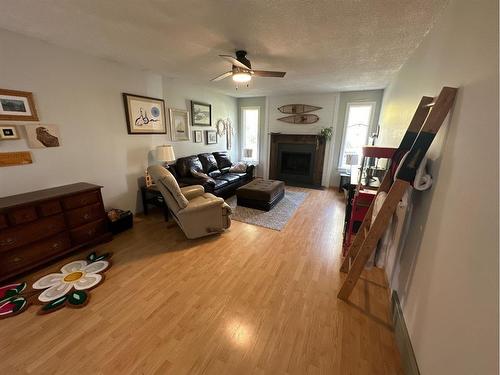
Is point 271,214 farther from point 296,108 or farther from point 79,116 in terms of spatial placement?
point 296,108

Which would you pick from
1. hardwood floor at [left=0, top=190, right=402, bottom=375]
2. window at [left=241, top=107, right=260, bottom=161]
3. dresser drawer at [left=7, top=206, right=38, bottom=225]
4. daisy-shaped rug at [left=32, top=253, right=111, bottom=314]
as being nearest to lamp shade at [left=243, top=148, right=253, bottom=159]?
window at [left=241, top=107, right=260, bottom=161]

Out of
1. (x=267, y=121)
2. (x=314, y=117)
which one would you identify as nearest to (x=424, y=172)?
(x=314, y=117)

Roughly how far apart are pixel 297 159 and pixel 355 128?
1594 mm

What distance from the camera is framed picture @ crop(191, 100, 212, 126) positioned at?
442 cm

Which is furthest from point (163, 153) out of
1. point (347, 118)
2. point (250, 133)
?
point (347, 118)

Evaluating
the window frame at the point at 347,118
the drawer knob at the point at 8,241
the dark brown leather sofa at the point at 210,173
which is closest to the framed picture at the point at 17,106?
the drawer knob at the point at 8,241

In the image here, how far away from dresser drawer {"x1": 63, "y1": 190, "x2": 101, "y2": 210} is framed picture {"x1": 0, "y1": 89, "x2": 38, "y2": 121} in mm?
960

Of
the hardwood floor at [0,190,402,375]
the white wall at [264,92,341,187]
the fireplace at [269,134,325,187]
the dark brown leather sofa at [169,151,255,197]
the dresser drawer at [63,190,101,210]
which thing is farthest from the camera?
the fireplace at [269,134,325,187]

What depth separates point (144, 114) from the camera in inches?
134

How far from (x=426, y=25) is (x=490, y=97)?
1.46 m

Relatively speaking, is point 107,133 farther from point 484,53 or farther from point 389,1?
point 484,53

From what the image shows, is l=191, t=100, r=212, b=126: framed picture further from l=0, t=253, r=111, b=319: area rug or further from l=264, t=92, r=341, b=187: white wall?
l=0, t=253, r=111, b=319: area rug

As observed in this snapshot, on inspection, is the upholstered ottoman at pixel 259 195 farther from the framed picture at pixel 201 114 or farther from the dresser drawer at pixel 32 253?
the dresser drawer at pixel 32 253

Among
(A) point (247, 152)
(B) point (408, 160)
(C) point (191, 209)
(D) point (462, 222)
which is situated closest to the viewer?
(D) point (462, 222)
